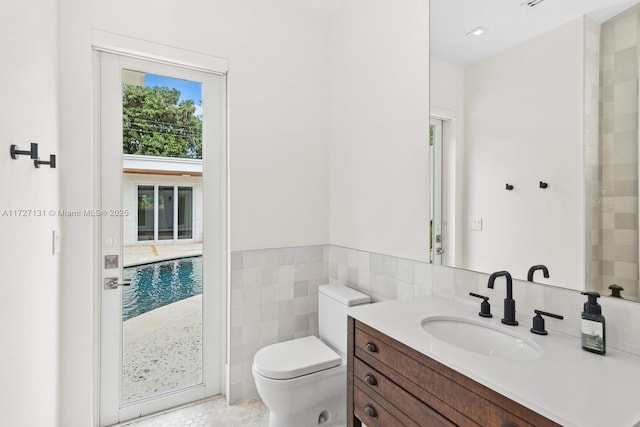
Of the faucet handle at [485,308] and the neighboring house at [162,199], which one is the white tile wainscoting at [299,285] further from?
the neighboring house at [162,199]

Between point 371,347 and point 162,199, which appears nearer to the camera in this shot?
point 371,347

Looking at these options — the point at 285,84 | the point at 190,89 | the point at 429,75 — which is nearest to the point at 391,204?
the point at 429,75

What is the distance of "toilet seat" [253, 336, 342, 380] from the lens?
1.70 m

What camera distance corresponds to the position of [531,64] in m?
1.28

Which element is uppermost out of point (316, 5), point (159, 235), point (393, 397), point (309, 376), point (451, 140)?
point (316, 5)

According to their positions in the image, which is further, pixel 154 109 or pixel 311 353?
pixel 154 109

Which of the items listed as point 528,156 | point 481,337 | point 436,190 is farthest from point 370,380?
point 528,156

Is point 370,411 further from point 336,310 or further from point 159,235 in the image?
point 159,235

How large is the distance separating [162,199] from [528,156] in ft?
6.54

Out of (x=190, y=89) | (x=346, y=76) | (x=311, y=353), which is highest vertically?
(x=346, y=76)

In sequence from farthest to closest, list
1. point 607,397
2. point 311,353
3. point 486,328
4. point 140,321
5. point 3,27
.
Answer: point 140,321 → point 311,353 → point 486,328 → point 3,27 → point 607,397

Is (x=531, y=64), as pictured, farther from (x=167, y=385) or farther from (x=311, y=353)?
(x=167, y=385)

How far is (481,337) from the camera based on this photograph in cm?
127

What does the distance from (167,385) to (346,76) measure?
2360mm
